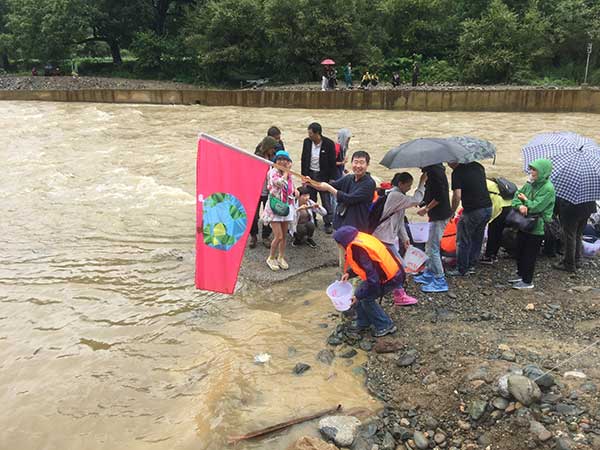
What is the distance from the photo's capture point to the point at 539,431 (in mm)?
3598

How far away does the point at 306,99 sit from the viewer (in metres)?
27.3

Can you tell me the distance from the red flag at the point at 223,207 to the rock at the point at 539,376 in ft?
9.01

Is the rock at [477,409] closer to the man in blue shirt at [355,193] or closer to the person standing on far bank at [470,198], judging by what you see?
the man in blue shirt at [355,193]

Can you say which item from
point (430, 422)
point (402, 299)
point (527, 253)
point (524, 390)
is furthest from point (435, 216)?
point (430, 422)

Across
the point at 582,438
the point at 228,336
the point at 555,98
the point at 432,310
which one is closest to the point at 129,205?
the point at 228,336

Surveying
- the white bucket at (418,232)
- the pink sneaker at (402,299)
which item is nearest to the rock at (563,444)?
the pink sneaker at (402,299)

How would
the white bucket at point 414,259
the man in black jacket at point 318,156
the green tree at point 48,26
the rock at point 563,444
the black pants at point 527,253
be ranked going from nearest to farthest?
the rock at point 563,444 < the black pants at point 527,253 < the white bucket at point 414,259 < the man in black jacket at point 318,156 < the green tree at point 48,26

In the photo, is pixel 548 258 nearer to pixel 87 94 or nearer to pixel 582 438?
pixel 582 438

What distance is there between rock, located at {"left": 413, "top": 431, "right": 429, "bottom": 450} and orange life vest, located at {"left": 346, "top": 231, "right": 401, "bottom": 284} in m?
1.40

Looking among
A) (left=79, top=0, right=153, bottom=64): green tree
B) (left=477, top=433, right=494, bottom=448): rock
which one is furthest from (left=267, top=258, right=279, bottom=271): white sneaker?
(left=79, top=0, right=153, bottom=64): green tree

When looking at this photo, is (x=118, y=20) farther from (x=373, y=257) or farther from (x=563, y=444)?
(x=563, y=444)

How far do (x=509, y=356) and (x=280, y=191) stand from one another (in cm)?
346

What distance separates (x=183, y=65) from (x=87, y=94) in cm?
1610

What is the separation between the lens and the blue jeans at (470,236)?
19.6 feet
